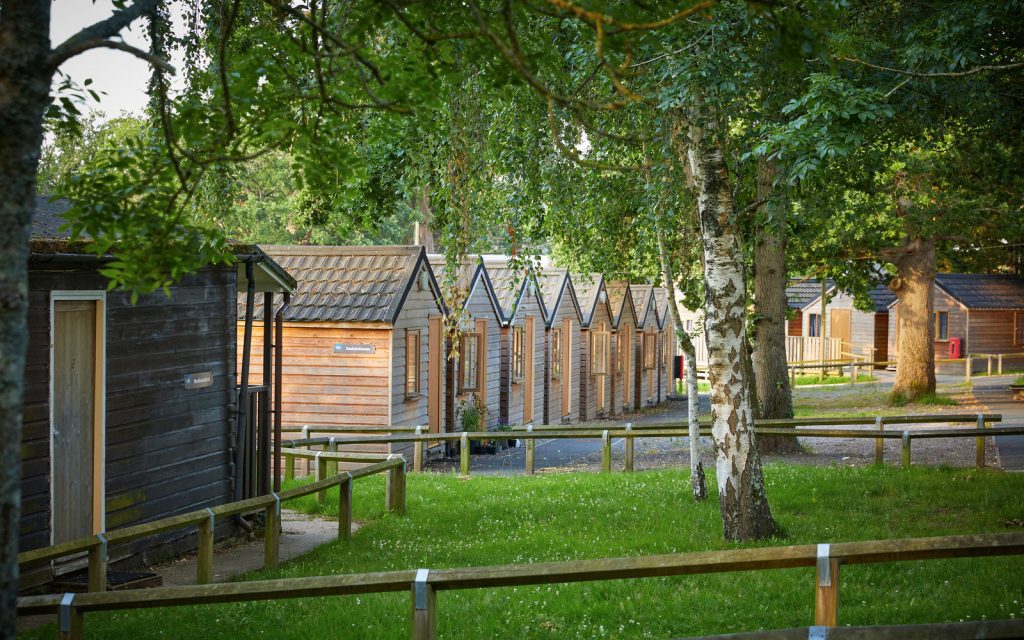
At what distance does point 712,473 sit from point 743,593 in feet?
26.5

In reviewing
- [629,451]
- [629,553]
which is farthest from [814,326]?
[629,553]

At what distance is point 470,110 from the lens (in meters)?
8.64

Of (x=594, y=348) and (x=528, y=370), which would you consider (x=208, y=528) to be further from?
(x=594, y=348)

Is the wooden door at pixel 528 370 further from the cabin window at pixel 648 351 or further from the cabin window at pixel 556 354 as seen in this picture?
the cabin window at pixel 648 351

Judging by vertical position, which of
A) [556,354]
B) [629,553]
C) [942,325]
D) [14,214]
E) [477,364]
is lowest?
[629,553]

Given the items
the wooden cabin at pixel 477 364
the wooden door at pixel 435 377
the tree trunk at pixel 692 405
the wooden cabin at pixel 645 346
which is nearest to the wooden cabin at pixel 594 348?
the wooden cabin at pixel 645 346

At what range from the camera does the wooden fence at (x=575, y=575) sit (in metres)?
5.01

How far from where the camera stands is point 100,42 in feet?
12.0

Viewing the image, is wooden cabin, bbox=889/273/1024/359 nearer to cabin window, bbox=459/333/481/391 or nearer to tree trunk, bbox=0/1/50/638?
cabin window, bbox=459/333/481/391

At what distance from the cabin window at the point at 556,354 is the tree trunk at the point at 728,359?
67.1ft

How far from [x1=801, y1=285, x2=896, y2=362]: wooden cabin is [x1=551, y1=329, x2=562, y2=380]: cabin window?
78.9 feet

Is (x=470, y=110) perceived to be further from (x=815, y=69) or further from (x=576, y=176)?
(x=815, y=69)

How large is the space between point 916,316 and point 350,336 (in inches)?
757

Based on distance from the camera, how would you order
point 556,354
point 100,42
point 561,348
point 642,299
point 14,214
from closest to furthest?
point 14,214 → point 100,42 → point 556,354 → point 561,348 → point 642,299
